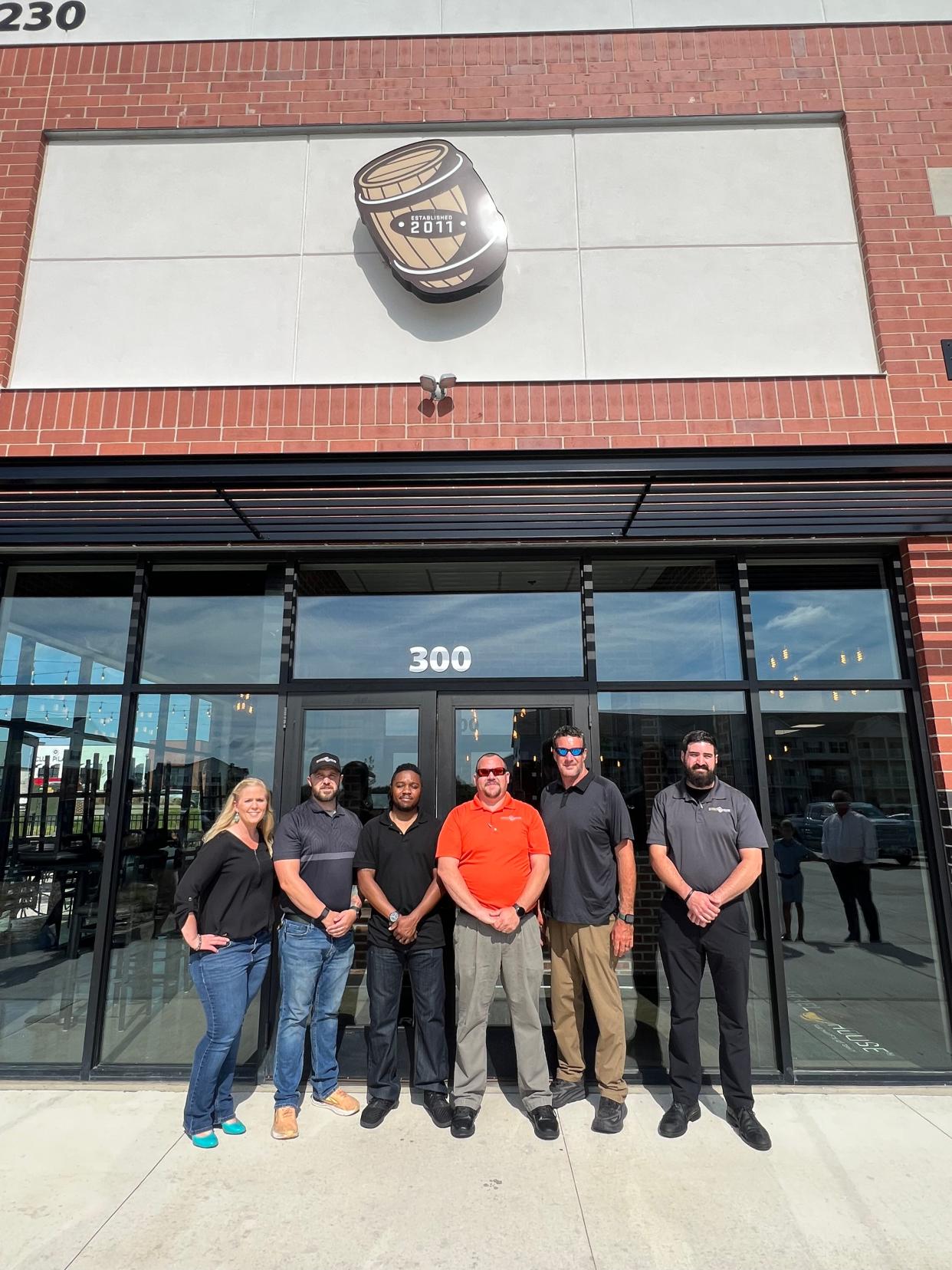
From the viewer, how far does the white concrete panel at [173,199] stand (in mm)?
5535

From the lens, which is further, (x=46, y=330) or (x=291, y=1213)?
(x=46, y=330)

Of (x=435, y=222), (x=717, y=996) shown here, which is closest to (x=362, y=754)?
(x=717, y=996)

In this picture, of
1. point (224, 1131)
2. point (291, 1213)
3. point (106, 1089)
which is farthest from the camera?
point (106, 1089)

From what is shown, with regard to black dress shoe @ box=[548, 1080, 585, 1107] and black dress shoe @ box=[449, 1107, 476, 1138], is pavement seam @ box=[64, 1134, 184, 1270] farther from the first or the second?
black dress shoe @ box=[548, 1080, 585, 1107]

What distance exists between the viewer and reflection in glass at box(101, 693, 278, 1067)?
480cm

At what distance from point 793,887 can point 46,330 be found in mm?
6883

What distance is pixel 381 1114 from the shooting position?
157 inches

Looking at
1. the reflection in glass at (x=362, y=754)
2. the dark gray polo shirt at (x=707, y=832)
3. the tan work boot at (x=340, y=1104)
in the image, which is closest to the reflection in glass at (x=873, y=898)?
the dark gray polo shirt at (x=707, y=832)

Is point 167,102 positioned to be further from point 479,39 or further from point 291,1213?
point 291,1213

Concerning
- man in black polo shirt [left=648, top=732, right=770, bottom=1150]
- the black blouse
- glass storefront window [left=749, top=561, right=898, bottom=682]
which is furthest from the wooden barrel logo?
the black blouse

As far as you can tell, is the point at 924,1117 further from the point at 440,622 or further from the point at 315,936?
the point at 440,622

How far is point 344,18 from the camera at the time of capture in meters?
5.89

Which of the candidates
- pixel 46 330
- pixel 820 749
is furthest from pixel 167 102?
pixel 820 749

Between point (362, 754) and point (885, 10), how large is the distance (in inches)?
292
